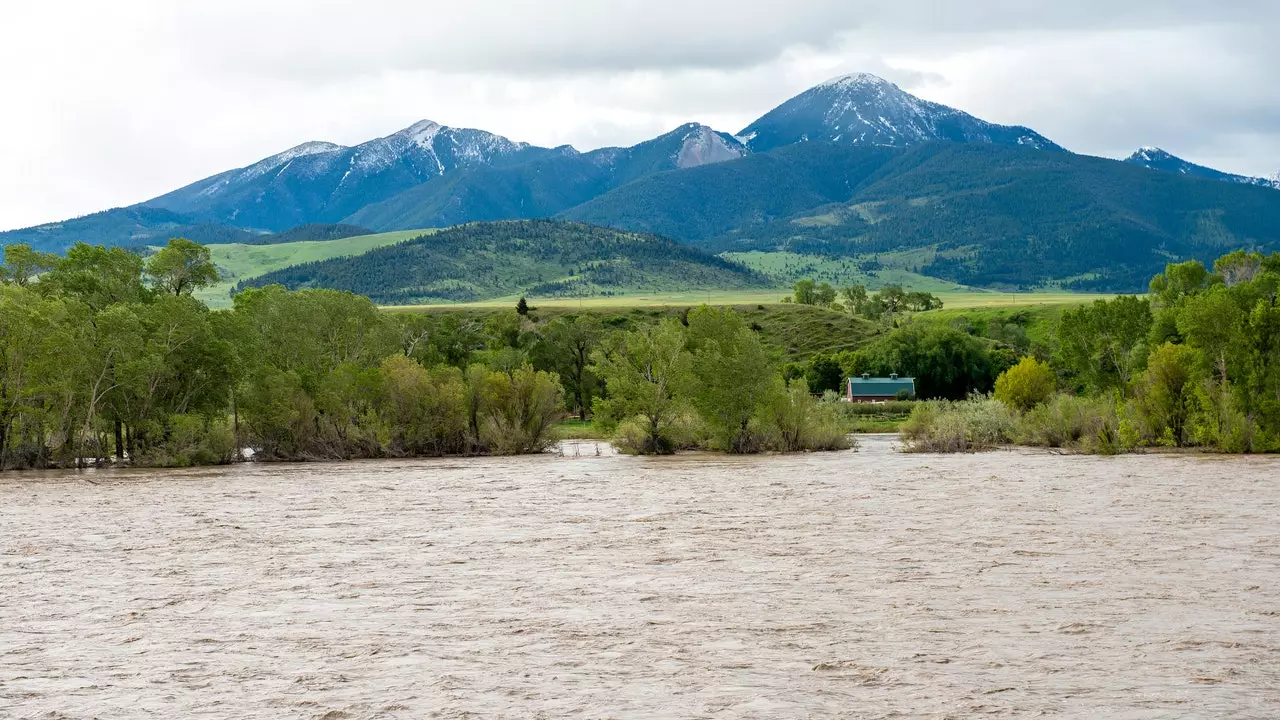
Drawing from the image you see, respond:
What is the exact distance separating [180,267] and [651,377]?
26.0 meters

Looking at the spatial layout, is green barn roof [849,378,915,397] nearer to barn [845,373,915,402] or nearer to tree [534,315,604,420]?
barn [845,373,915,402]

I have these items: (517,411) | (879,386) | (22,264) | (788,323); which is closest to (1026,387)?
(517,411)

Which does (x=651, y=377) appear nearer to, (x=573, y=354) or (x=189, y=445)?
(x=189, y=445)

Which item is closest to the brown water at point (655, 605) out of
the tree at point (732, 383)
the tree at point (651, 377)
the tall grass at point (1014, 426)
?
the tall grass at point (1014, 426)

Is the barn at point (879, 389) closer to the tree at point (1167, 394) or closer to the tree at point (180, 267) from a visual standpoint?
the tree at point (1167, 394)

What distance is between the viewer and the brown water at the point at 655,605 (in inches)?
619

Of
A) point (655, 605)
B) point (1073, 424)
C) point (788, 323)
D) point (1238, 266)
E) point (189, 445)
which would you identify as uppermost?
point (1238, 266)

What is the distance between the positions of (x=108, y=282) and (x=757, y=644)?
5602cm

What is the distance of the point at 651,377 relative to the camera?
6750cm

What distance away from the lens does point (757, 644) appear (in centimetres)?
1864

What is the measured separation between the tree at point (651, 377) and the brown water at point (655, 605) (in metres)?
23.2

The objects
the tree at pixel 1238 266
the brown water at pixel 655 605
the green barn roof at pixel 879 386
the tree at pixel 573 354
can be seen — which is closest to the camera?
the brown water at pixel 655 605

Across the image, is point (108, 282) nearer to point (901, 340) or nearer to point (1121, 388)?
point (1121, 388)

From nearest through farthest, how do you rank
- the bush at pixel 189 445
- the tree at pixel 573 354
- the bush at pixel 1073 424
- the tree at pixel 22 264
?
the bush at pixel 189 445 → the bush at pixel 1073 424 → the tree at pixel 22 264 → the tree at pixel 573 354
